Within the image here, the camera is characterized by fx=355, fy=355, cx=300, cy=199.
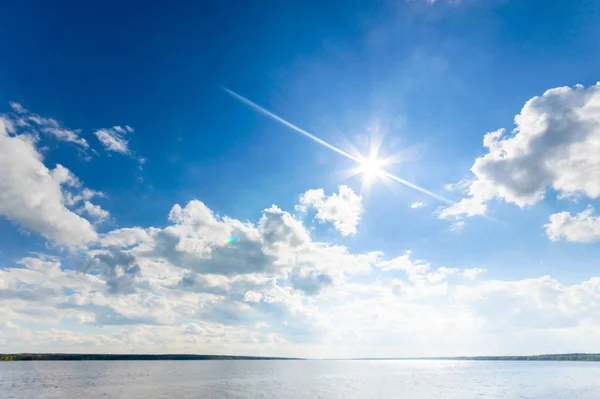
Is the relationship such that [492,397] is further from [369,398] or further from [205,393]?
[205,393]

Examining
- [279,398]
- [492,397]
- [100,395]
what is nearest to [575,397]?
[492,397]

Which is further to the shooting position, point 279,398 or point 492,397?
point 492,397

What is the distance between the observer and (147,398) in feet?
265

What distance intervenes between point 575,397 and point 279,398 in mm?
73322

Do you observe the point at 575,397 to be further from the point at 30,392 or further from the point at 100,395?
the point at 30,392

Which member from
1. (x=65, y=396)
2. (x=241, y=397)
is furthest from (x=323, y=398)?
(x=65, y=396)

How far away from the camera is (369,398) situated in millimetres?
87438

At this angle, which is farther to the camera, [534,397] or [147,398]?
[534,397]

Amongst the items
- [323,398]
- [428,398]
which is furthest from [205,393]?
[428,398]

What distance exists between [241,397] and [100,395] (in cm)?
3448

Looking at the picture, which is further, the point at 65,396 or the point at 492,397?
the point at 492,397

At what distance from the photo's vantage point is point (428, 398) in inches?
3452

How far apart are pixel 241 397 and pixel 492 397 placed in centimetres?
6323

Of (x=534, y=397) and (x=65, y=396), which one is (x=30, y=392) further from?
(x=534, y=397)
